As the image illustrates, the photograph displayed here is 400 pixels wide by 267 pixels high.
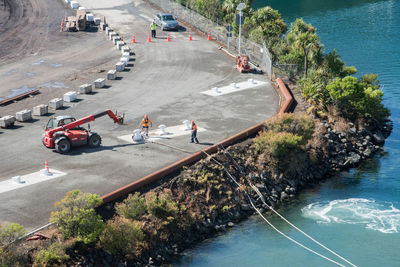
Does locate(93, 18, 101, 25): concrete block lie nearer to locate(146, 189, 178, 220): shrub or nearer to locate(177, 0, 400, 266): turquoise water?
locate(177, 0, 400, 266): turquoise water

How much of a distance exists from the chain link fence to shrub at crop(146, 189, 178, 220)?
22328mm

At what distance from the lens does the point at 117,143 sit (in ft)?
109

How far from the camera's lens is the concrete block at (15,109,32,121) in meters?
37.0

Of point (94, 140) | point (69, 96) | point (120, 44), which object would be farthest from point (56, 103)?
point (120, 44)

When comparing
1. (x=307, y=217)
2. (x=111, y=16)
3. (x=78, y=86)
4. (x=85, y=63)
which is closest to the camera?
(x=307, y=217)

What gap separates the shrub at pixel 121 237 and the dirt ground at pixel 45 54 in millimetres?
18517

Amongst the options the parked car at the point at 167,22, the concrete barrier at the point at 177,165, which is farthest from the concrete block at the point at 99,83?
the parked car at the point at 167,22

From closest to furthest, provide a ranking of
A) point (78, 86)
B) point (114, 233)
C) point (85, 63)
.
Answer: point (114, 233) < point (78, 86) < point (85, 63)

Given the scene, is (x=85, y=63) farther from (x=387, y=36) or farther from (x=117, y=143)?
(x=387, y=36)

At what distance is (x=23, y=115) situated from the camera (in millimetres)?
37000

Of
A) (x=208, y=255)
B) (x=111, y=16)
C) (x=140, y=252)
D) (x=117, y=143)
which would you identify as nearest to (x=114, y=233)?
(x=140, y=252)

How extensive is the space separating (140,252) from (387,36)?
58.9m

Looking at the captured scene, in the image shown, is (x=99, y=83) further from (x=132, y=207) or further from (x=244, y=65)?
(x=132, y=207)

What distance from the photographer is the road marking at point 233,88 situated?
43.2 metres
